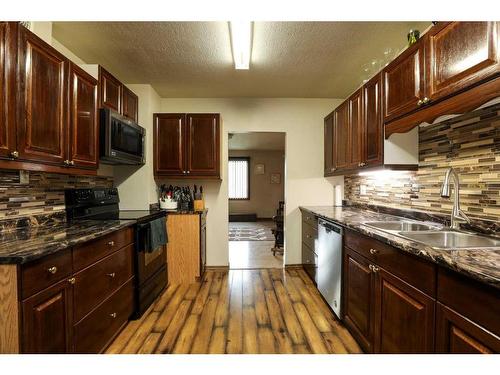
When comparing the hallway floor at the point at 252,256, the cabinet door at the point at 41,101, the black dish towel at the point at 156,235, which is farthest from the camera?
the hallway floor at the point at 252,256

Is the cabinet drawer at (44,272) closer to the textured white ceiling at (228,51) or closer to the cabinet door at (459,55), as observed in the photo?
the textured white ceiling at (228,51)

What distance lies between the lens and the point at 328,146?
347 cm

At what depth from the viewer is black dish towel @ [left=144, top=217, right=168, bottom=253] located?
95.8 inches

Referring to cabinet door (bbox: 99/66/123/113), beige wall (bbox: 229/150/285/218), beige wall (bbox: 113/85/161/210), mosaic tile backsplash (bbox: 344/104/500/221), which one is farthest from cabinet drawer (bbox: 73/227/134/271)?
beige wall (bbox: 229/150/285/218)

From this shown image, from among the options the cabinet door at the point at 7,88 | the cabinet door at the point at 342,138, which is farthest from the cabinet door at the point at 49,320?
the cabinet door at the point at 342,138

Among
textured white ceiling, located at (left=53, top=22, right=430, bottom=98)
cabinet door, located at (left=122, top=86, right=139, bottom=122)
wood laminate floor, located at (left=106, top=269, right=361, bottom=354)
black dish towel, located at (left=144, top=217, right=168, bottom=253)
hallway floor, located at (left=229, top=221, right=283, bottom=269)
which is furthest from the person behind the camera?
hallway floor, located at (left=229, top=221, right=283, bottom=269)

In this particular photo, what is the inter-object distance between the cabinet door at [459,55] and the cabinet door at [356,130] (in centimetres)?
93

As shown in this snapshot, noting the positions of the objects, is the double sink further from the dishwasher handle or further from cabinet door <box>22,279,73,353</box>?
cabinet door <box>22,279,73,353</box>

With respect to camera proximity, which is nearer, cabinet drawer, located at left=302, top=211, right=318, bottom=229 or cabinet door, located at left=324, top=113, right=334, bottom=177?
cabinet drawer, located at left=302, top=211, right=318, bottom=229

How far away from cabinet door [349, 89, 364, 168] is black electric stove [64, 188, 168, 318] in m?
2.17

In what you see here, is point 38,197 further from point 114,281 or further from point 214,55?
point 214,55

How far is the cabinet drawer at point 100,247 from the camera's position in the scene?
1.47 metres

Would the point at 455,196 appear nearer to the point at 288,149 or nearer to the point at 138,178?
the point at 288,149
